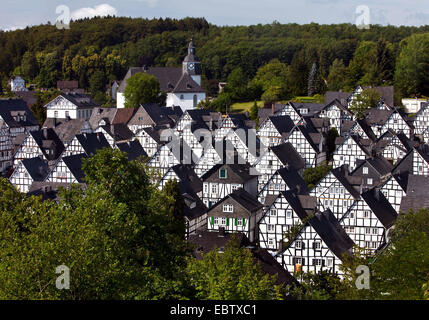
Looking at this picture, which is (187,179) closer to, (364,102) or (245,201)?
(245,201)

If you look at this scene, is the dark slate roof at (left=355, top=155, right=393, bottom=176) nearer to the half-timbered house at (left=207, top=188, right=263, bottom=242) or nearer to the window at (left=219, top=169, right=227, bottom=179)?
the window at (left=219, top=169, right=227, bottom=179)

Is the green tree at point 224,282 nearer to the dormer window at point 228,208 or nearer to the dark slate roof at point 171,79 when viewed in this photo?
the dormer window at point 228,208

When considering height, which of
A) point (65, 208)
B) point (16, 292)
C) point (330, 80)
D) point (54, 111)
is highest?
point (330, 80)

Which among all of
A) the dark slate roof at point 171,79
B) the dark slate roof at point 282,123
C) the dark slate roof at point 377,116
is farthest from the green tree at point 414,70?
the dark slate roof at point 171,79

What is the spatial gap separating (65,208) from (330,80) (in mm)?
79789

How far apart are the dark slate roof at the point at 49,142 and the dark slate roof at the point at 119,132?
19.3 ft

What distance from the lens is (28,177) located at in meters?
52.1

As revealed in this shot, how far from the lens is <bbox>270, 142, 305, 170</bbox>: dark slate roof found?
54656 mm

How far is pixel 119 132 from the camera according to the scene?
7138 centimetres

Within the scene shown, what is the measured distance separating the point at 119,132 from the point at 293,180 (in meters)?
27.6

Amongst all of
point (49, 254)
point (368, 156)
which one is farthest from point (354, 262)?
point (368, 156)

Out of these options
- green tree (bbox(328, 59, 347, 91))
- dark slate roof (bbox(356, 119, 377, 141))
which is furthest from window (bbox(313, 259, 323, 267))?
green tree (bbox(328, 59, 347, 91))

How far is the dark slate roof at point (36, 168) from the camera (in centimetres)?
5244

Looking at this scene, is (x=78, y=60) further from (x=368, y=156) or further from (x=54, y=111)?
(x=368, y=156)
